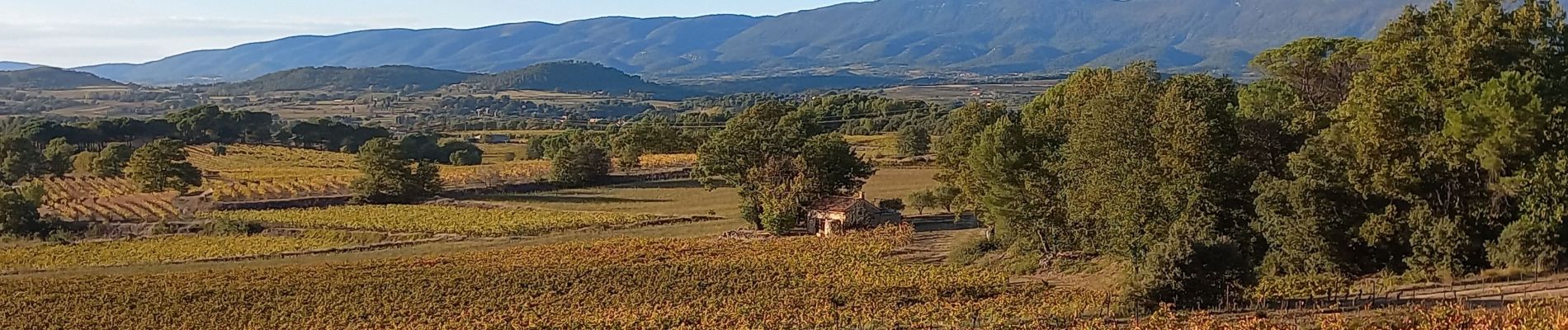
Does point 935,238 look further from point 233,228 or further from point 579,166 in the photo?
point 579,166

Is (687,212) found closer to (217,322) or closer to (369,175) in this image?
(369,175)

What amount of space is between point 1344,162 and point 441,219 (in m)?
31.5

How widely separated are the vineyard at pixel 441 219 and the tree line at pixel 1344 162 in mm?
20349

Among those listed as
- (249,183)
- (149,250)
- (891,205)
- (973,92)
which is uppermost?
(973,92)

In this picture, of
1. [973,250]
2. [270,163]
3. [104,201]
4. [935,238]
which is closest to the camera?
[973,250]

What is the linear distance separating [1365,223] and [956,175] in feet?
44.5

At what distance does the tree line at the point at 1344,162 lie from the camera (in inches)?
719

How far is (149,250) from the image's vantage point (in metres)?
36.6

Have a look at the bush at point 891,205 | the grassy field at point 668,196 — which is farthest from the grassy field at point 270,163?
the bush at point 891,205

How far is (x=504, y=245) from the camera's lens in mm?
35938

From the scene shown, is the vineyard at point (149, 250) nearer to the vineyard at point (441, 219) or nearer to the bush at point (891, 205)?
the vineyard at point (441, 219)

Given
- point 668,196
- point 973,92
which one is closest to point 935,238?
point 668,196

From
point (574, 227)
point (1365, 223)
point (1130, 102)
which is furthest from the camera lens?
point (574, 227)

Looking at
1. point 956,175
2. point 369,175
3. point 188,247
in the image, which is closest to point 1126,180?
point 956,175
